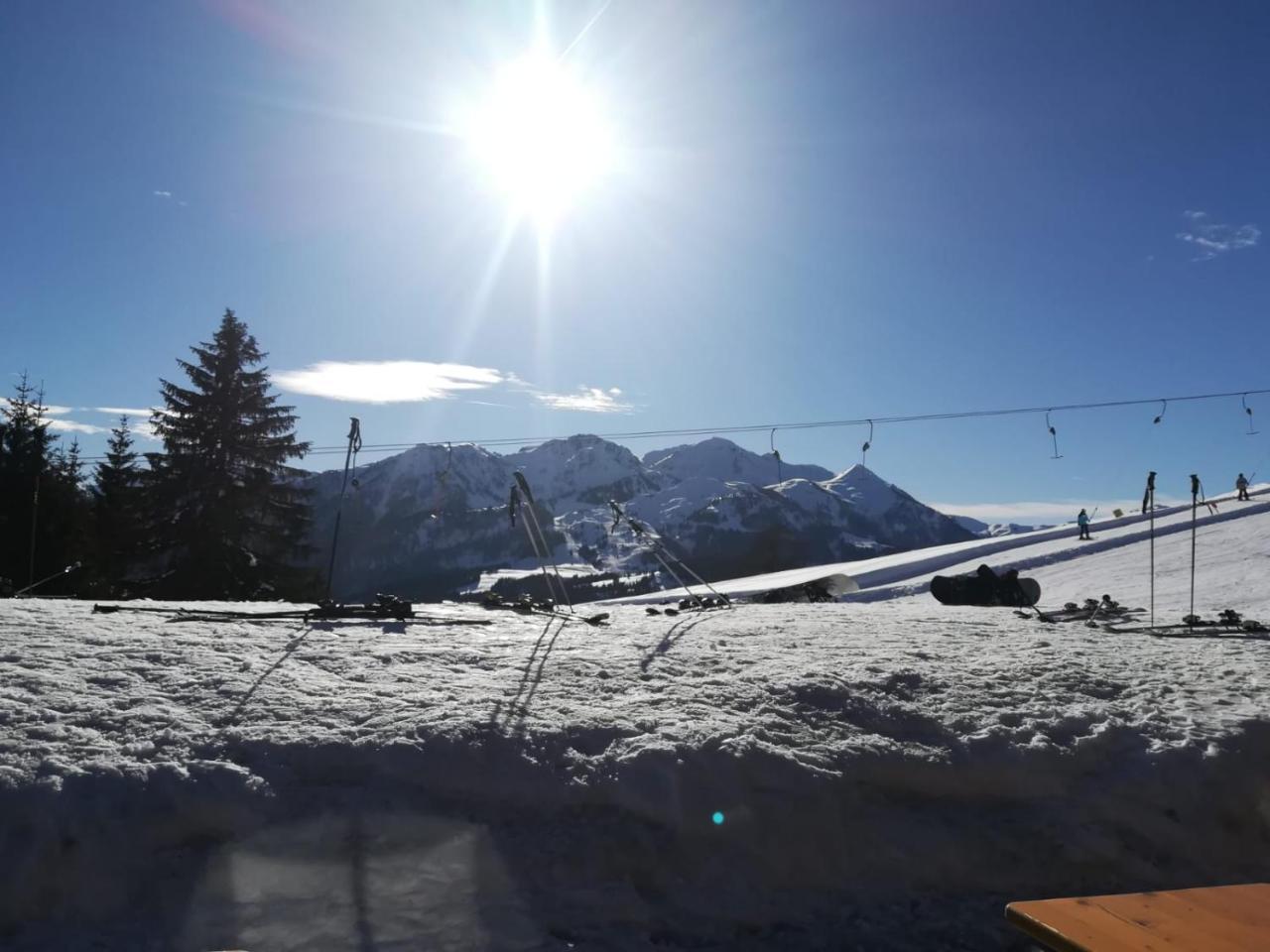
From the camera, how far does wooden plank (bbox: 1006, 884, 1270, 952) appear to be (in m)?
2.99

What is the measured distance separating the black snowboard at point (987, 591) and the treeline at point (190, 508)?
22204 mm

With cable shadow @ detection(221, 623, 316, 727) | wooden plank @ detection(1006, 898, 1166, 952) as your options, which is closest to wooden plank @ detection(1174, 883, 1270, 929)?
wooden plank @ detection(1006, 898, 1166, 952)

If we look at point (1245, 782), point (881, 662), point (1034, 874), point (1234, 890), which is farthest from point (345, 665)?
point (1245, 782)

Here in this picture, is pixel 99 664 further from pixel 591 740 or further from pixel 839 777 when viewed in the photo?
pixel 839 777

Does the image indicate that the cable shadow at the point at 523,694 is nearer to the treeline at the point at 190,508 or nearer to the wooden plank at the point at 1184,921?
the wooden plank at the point at 1184,921

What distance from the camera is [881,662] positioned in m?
8.23

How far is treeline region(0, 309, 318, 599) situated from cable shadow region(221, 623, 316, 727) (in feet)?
61.4

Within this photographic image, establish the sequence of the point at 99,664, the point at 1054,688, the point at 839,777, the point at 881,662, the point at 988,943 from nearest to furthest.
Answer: the point at 988,943 < the point at 839,777 < the point at 99,664 < the point at 1054,688 < the point at 881,662

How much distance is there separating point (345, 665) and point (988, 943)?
5.97m

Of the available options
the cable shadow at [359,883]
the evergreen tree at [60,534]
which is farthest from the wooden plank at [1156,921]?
the evergreen tree at [60,534]

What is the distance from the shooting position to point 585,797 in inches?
200

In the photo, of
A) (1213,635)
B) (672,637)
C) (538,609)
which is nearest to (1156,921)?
(672,637)

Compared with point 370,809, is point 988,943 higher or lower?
lower

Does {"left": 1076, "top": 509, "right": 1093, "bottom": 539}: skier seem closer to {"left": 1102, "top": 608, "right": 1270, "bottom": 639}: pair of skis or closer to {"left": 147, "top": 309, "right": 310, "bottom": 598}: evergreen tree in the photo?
{"left": 1102, "top": 608, "right": 1270, "bottom": 639}: pair of skis
